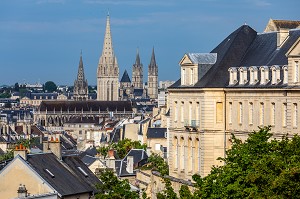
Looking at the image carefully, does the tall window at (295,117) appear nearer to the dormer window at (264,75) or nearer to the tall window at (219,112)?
the dormer window at (264,75)

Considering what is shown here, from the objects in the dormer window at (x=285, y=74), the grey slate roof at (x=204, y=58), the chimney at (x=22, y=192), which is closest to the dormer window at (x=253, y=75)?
the dormer window at (x=285, y=74)

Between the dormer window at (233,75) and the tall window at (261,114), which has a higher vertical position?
the dormer window at (233,75)

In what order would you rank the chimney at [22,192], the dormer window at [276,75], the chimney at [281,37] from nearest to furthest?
the chimney at [22,192] < the dormer window at [276,75] < the chimney at [281,37]

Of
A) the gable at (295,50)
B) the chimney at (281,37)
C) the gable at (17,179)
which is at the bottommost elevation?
the gable at (17,179)

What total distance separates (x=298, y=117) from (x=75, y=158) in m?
14.9

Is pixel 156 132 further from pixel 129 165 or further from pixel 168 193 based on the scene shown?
pixel 168 193

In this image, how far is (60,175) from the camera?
62.2 metres

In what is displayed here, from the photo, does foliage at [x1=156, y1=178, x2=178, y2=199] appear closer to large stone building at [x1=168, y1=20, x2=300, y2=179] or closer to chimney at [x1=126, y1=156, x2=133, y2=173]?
large stone building at [x1=168, y1=20, x2=300, y2=179]

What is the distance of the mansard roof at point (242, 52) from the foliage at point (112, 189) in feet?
30.8

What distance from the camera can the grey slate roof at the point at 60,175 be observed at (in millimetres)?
60094

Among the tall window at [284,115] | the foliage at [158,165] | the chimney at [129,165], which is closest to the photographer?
the tall window at [284,115]

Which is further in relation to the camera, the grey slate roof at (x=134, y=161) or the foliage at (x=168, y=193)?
the grey slate roof at (x=134, y=161)

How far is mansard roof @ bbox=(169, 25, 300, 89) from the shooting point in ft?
222

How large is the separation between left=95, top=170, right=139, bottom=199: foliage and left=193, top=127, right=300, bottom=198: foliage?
27.7 ft
